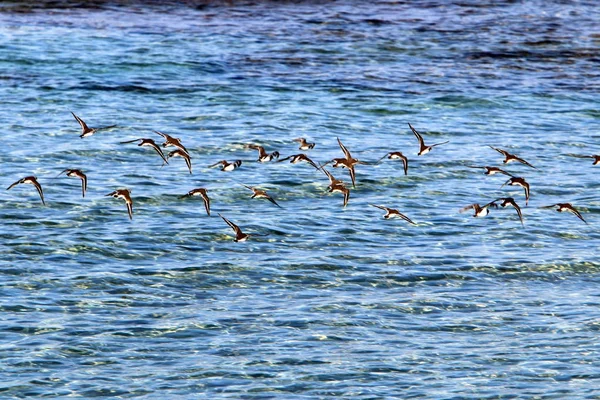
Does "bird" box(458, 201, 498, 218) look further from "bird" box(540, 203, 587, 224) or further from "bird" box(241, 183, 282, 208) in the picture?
"bird" box(241, 183, 282, 208)

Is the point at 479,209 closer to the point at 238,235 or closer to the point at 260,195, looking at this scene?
the point at 260,195

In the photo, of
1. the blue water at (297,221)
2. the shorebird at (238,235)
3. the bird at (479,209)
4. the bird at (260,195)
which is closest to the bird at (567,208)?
the blue water at (297,221)

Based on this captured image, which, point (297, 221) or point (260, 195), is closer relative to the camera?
point (260, 195)

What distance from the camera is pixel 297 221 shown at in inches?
1283

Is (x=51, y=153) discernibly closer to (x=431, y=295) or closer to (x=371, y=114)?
(x=371, y=114)

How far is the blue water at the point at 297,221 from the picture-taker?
2366cm

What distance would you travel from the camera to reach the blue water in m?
23.7

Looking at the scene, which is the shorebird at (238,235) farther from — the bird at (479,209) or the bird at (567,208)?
the bird at (567,208)

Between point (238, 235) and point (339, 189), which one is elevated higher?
point (339, 189)

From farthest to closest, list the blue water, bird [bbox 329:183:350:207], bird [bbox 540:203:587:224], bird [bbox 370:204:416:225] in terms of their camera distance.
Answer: bird [bbox 329:183:350:207] < bird [bbox 540:203:587:224] < bird [bbox 370:204:416:225] < the blue water

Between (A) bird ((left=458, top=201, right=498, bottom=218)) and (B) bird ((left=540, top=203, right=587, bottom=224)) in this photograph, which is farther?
(A) bird ((left=458, top=201, right=498, bottom=218))

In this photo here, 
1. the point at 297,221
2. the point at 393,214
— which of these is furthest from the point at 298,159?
the point at 393,214

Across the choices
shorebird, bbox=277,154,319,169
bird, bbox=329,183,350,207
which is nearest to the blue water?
shorebird, bbox=277,154,319,169

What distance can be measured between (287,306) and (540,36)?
35091 millimetres
